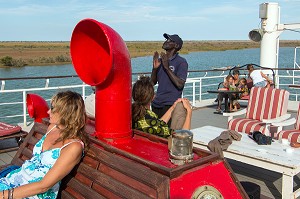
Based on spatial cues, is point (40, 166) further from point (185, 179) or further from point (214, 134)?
point (214, 134)

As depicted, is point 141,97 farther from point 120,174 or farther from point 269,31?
point 269,31

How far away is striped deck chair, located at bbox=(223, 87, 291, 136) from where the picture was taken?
463 cm

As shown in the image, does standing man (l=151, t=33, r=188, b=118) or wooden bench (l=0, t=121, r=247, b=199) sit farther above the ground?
standing man (l=151, t=33, r=188, b=118)

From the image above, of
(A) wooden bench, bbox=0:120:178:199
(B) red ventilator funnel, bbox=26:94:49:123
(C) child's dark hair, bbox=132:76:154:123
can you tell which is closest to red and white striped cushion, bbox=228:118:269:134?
(C) child's dark hair, bbox=132:76:154:123

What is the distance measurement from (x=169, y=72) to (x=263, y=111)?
2.52 meters

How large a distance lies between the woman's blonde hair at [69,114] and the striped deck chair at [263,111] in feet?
10.1

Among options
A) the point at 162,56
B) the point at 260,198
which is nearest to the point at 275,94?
the point at 260,198

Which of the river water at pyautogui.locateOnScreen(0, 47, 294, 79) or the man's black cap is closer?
the man's black cap

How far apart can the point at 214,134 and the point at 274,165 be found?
1.10m

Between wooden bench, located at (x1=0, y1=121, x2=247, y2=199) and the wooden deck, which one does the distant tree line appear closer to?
the wooden deck

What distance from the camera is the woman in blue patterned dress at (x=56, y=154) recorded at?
1.89 m

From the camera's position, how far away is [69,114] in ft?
6.54

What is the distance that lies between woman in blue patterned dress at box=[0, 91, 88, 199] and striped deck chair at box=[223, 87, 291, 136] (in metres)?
3.10

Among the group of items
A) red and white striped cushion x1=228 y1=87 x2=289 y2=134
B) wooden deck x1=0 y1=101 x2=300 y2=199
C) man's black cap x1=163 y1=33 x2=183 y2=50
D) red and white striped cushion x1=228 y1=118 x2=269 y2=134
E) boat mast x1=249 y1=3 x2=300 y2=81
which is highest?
boat mast x1=249 y1=3 x2=300 y2=81
